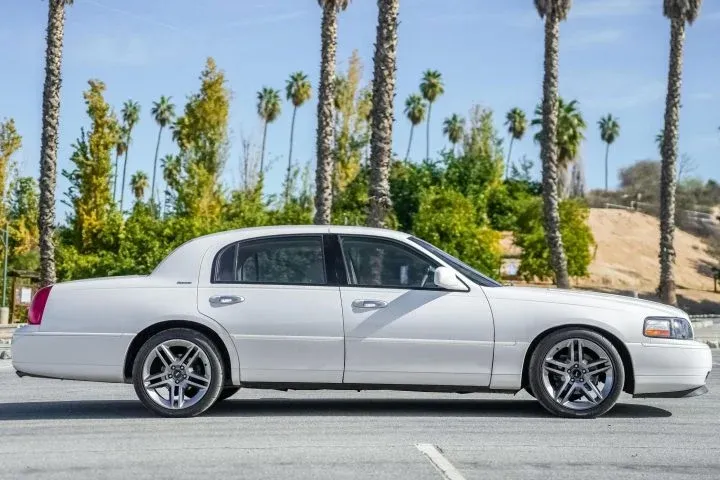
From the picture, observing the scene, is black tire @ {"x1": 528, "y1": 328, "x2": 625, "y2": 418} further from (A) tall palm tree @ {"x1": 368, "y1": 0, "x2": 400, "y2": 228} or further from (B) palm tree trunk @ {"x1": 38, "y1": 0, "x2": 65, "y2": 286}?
(B) palm tree trunk @ {"x1": 38, "y1": 0, "x2": 65, "y2": 286}

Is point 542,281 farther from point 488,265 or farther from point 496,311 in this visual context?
point 496,311

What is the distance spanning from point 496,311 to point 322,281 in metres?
1.50

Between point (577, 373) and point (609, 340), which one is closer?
point (577, 373)

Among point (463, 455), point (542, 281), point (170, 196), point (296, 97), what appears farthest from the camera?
point (296, 97)

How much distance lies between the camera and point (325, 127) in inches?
1407

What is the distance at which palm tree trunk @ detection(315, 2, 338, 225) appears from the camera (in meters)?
35.6

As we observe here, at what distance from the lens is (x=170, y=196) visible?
53.8 meters

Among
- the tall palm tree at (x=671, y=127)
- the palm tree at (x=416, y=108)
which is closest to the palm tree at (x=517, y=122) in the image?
the palm tree at (x=416, y=108)

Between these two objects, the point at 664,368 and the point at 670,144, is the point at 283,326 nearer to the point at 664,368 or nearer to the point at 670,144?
the point at 664,368

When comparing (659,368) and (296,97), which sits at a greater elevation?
(296,97)

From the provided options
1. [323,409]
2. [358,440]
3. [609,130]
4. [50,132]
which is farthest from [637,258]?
[358,440]

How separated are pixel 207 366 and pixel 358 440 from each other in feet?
6.08

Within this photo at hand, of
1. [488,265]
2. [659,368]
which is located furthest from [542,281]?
[659,368]

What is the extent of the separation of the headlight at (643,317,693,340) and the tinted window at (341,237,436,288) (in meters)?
1.86
